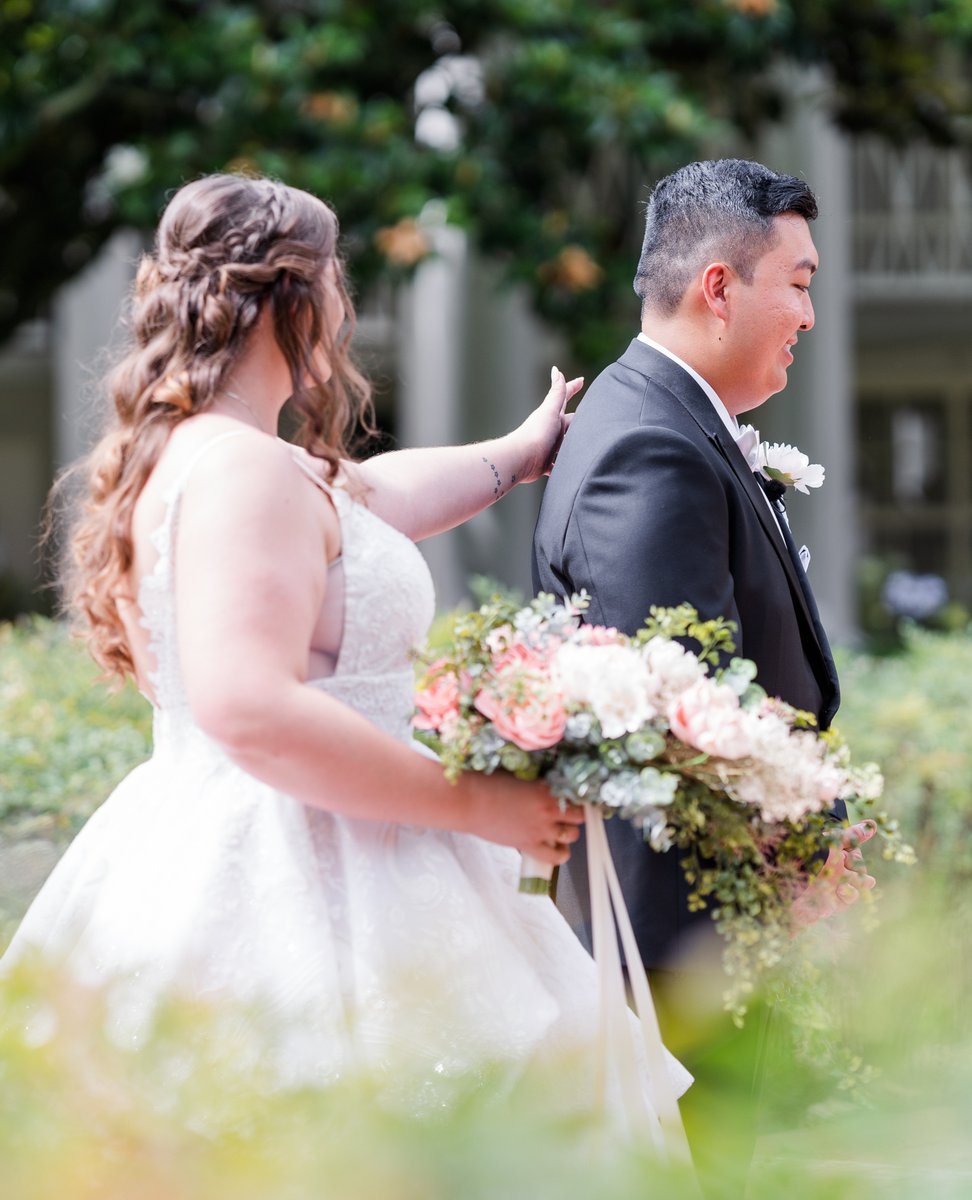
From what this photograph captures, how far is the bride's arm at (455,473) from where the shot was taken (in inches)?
92.3

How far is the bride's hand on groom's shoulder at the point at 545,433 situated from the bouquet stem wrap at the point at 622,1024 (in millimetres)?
836

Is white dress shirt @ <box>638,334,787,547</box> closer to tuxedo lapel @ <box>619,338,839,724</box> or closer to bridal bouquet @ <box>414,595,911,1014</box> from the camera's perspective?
tuxedo lapel @ <box>619,338,839,724</box>

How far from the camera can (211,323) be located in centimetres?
194

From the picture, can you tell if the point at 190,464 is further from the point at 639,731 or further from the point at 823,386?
the point at 823,386

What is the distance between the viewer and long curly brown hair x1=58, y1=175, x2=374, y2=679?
194cm

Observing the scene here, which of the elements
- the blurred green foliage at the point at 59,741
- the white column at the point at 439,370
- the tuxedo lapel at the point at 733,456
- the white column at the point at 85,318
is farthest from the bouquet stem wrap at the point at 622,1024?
the white column at the point at 85,318

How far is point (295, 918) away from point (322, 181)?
6.39 m

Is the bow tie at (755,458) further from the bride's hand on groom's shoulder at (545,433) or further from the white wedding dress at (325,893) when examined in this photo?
the white wedding dress at (325,893)

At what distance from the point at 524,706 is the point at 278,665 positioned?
30 centimetres

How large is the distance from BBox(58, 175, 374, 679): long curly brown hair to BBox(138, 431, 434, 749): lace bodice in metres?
0.09

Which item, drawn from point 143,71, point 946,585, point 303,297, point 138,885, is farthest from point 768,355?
point 946,585

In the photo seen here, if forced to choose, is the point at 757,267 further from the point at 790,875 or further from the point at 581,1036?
the point at 581,1036

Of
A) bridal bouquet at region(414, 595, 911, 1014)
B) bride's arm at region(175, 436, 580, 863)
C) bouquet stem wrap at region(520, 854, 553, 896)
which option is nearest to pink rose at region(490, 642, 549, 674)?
bridal bouquet at region(414, 595, 911, 1014)

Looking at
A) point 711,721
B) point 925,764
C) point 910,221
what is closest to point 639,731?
point 711,721
